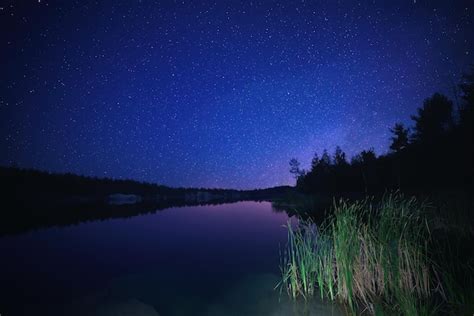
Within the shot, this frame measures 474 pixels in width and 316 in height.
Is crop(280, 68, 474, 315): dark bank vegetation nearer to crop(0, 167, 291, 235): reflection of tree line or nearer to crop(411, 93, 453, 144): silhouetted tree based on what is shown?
crop(411, 93, 453, 144): silhouetted tree

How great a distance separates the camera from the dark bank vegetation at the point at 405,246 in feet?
19.7

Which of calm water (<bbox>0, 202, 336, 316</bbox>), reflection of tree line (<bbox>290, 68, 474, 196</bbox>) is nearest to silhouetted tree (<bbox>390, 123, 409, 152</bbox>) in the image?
reflection of tree line (<bbox>290, 68, 474, 196</bbox>)

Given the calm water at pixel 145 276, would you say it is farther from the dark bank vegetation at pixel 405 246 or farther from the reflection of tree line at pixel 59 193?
the reflection of tree line at pixel 59 193

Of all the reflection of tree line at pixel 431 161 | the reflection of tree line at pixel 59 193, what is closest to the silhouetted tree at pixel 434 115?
the reflection of tree line at pixel 431 161

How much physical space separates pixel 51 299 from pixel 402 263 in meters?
9.68

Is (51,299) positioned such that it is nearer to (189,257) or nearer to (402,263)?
(189,257)

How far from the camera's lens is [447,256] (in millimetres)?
9422

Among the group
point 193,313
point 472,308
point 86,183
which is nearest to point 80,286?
point 193,313

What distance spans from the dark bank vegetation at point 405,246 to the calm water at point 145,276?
86 cm

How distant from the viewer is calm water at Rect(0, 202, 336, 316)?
7.34 m

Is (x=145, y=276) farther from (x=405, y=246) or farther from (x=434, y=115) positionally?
(x=434, y=115)

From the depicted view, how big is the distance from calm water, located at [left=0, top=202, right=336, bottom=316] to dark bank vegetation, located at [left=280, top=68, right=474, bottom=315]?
2.81 feet

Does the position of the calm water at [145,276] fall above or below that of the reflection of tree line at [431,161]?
below

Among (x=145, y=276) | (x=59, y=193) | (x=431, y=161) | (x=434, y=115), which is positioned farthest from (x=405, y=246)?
(x=59, y=193)
